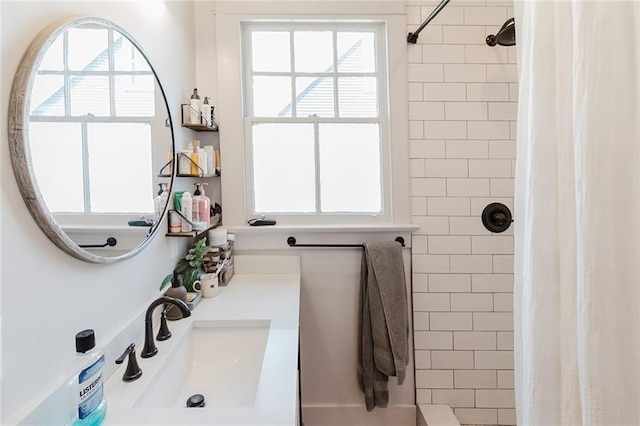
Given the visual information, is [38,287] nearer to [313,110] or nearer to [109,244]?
[109,244]

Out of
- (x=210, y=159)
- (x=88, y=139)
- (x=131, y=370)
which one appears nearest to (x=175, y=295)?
(x=131, y=370)

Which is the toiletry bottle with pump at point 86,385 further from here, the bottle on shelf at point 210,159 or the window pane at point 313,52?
the window pane at point 313,52

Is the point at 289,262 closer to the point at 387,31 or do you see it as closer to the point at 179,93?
the point at 179,93

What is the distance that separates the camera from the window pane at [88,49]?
0.76 m

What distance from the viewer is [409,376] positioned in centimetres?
177

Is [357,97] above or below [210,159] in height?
above

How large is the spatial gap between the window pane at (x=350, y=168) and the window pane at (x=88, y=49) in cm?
108

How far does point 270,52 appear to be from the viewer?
5.82ft

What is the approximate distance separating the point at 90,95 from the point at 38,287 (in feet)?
1.63

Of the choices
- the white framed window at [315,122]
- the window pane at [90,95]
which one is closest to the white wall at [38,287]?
the window pane at [90,95]

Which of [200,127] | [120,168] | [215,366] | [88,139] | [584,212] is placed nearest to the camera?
[584,212]

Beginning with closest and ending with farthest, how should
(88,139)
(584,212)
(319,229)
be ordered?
1. (584,212)
2. (88,139)
3. (319,229)

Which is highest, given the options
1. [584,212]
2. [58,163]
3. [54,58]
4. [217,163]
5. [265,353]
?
[54,58]

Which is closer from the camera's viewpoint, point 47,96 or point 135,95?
point 47,96
